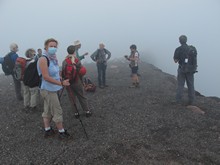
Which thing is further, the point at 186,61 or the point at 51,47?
the point at 186,61

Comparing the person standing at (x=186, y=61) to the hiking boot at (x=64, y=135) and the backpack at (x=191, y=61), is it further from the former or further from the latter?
the hiking boot at (x=64, y=135)

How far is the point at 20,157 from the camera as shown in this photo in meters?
7.74

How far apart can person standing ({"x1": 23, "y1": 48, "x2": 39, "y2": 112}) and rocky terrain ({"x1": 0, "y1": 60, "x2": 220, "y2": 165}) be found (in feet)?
1.06

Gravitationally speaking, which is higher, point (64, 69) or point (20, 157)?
point (64, 69)

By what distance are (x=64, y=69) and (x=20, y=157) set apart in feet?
11.0

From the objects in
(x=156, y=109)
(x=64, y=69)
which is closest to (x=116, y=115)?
(x=156, y=109)

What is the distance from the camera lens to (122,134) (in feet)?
29.6

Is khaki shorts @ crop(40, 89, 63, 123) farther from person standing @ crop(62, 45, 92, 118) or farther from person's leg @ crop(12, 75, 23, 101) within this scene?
person's leg @ crop(12, 75, 23, 101)

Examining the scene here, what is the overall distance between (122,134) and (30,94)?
4.93 metres

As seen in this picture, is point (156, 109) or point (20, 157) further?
point (156, 109)

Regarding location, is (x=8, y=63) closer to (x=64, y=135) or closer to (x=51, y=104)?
(x=51, y=104)

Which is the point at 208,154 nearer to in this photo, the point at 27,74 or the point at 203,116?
the point at 203,116

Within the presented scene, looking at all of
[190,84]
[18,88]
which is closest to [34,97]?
[18,88]

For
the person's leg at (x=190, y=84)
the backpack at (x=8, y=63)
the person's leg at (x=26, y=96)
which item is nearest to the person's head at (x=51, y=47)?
the person's leg at (x=26, y=96)
